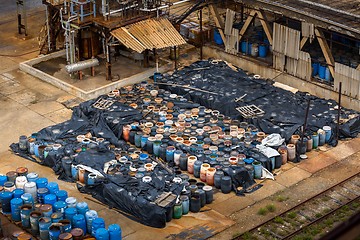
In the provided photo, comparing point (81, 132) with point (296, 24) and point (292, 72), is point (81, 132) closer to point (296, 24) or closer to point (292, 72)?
point (292, 72)

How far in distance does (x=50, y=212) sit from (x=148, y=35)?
12.6 metres

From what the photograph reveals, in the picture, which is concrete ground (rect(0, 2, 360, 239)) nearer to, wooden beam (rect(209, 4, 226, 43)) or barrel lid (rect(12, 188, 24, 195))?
barrel lid (rect(12, 188, 24, 195))

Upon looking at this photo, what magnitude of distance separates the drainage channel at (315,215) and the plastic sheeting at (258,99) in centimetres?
347

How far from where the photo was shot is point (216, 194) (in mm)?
26500

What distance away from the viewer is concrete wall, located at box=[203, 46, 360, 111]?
32469 millimetres

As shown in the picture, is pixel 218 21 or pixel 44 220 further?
pixel 218 21

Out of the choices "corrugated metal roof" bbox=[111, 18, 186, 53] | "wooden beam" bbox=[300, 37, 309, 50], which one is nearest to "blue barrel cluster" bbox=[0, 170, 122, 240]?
"corrugated metal roof" bbox=[111, 18, 186, 53]

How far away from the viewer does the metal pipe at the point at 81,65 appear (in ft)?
111

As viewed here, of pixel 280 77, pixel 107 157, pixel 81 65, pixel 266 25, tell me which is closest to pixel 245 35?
pixel 266 25

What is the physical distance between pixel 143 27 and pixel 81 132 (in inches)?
270

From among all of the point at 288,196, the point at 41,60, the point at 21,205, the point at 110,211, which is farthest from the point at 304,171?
the point at 41,60

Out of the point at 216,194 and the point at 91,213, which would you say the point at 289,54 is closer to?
the point at 216,194

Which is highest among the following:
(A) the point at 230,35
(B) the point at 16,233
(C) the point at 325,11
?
(C) the point at 325,11

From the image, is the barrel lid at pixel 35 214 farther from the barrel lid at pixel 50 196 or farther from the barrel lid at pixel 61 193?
the barrel lid at pixel 61 193
